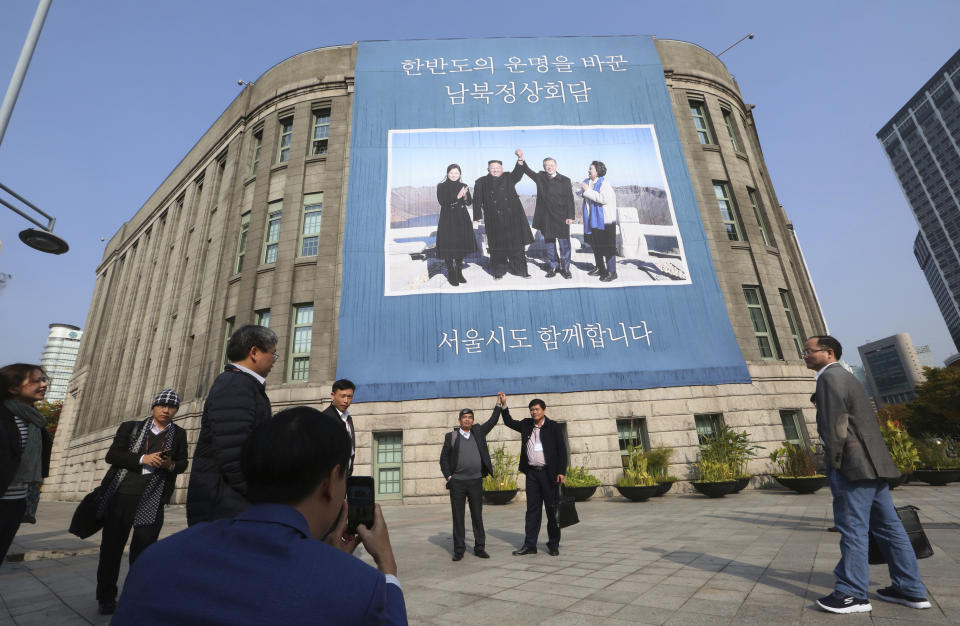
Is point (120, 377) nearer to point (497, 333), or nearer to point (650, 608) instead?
point (497, 333)

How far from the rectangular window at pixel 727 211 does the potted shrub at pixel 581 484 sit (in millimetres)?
10388

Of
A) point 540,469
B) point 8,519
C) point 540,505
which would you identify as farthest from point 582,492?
point 8,519

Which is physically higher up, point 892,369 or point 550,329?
point 892,369

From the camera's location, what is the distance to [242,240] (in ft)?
58.3

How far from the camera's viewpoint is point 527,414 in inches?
505

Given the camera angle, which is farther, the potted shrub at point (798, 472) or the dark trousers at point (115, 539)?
the potted shrub at point (798, 472)

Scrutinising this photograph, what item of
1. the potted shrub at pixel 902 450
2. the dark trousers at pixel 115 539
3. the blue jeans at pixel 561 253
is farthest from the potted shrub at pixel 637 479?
the dark trousers at pixel 115 539

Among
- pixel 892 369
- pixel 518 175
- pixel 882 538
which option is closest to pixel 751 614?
pixel 882 538

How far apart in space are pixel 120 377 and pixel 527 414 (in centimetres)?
2289

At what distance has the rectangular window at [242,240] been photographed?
17.3 meters

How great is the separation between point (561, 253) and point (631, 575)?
11.4 m

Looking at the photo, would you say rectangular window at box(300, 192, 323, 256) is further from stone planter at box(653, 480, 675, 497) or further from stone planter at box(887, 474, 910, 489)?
stone planter at box(887, 474, 910, 489)

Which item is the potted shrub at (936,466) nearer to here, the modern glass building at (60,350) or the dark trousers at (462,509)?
the dark trousers at (462,509)

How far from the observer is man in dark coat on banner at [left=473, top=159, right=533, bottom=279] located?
48.6 ft
